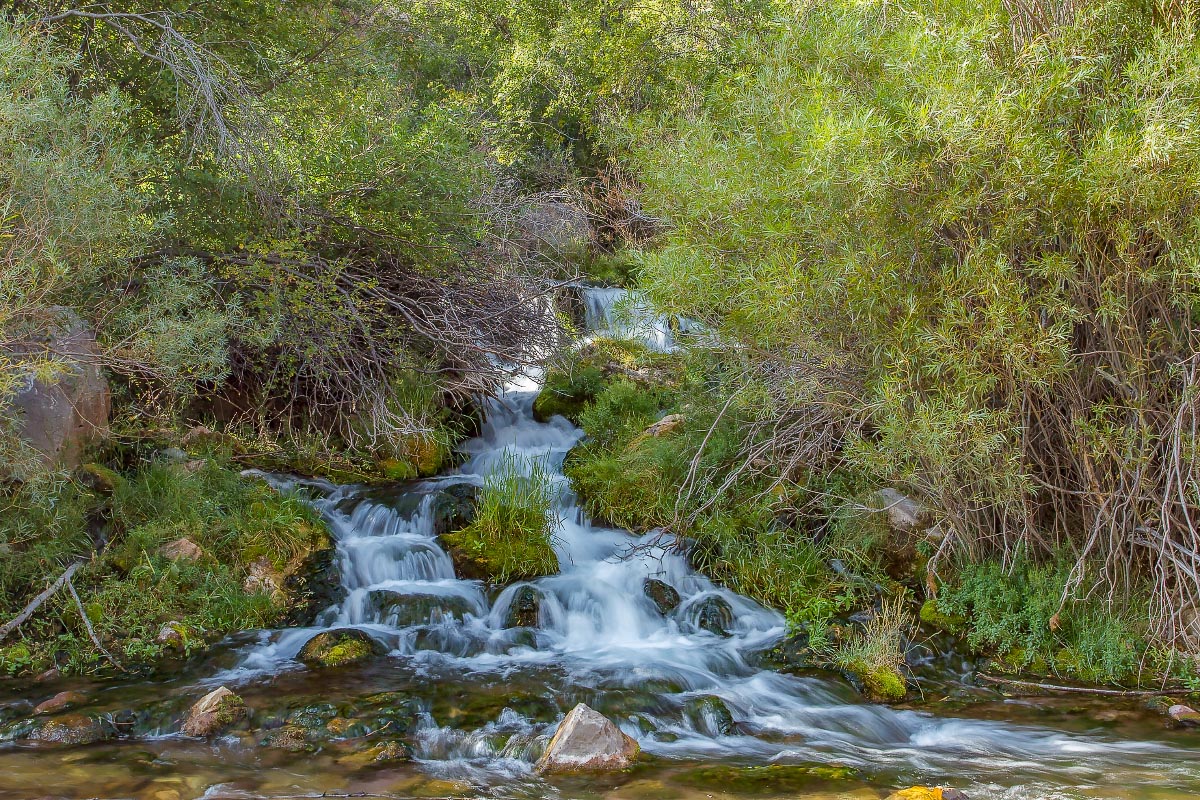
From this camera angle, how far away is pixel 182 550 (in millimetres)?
7066

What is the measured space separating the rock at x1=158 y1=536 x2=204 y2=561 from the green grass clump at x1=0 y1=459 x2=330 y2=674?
0.04 metres

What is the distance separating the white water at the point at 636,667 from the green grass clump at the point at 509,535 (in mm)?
190

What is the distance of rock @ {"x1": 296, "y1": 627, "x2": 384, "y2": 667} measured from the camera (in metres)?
6.29

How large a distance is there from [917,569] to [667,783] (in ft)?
12.1

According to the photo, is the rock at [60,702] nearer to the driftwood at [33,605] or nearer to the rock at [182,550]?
the driftwood at [33,605]

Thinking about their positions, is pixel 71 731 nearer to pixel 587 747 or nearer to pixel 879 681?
pixel 587 747

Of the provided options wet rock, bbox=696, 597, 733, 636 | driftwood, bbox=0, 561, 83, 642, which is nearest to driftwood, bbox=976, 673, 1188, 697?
wet rock, bbox=696, 597, 733, 636

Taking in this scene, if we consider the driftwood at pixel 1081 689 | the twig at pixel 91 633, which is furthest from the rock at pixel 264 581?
the driftwood at pixel 1081 689

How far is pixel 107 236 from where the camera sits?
21.1 feet

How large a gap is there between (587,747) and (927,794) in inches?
70.6

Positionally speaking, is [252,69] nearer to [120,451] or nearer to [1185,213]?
[120,451]

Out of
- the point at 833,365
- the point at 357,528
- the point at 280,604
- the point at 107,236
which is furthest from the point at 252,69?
the point at 833,365

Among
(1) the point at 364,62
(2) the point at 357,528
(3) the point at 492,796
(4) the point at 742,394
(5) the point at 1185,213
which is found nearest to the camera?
(3) the point at 492,796

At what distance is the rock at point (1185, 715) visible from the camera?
5389mm
